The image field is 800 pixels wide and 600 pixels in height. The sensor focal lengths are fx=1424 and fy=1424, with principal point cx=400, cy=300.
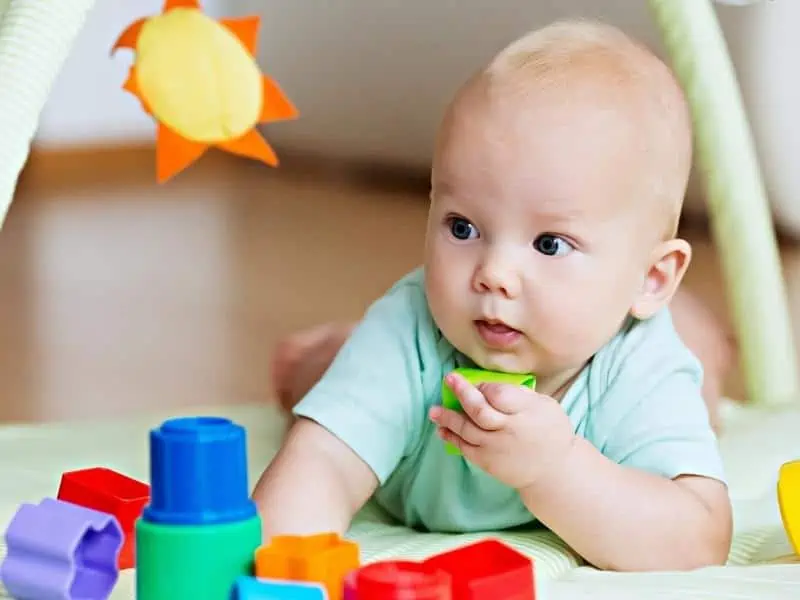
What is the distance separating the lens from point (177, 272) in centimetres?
221

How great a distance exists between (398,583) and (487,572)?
54 mm

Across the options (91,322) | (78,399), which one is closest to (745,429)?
(78,399)

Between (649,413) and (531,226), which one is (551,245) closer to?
(531,226)

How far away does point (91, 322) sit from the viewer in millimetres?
1883

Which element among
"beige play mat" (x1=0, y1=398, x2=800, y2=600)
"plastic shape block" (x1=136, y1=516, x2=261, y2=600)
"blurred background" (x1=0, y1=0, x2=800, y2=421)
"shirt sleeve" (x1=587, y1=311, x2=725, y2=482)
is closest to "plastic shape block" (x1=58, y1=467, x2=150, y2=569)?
"beige play mat" (x1=0, y1=398, x2=800, y2=600)

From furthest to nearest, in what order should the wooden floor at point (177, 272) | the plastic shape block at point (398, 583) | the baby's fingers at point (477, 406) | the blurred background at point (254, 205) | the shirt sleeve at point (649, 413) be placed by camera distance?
the blurred background at point (254, 205) → the wooden floor at point (177, 272) → the shirt sleeve at point (649, 413) → the baby's fingers at point (477, 406) → the plastic shape block at point (398, 583)

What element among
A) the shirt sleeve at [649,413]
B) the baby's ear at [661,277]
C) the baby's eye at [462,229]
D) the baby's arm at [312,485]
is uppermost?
the baby's eye at [462,229]

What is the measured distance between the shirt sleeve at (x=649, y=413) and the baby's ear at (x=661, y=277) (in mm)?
21

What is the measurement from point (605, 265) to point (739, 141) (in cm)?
49

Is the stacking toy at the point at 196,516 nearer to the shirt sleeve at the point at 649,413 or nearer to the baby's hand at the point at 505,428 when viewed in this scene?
the baby's hand at the point at 505,428

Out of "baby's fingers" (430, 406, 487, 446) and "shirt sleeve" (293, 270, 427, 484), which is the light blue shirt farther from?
"baby's fingers" (430, 406, 487, 446)

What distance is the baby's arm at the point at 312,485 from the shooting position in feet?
2.42

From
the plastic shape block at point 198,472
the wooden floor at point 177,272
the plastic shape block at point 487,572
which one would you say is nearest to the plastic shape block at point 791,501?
the plastic shape block at point 487,572

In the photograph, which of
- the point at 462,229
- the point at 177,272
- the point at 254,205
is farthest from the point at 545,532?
the point at 254,205
